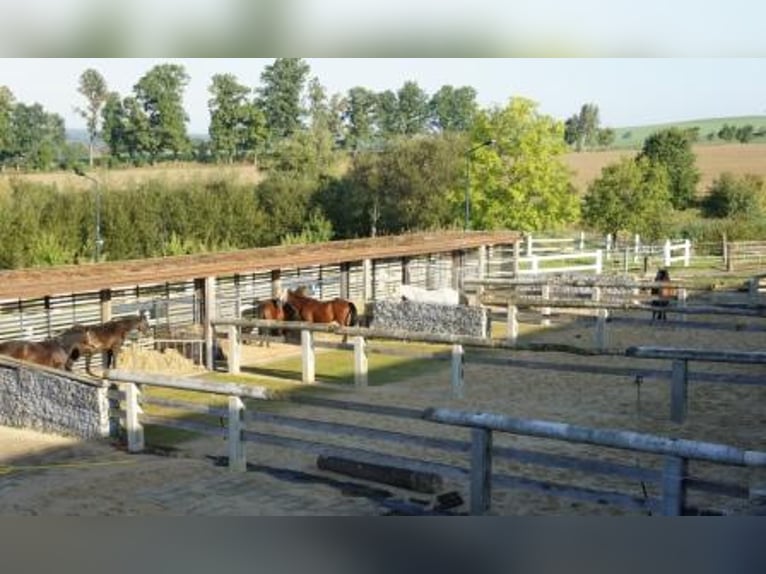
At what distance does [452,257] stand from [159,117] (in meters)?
19.8

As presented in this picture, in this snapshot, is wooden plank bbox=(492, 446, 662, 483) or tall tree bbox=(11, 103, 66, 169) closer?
wooden plank bbox=(492, 446, 662, 483)

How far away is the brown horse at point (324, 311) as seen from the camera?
49.4 feet

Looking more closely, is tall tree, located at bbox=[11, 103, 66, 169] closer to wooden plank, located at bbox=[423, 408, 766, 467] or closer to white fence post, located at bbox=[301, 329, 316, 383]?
white fence post, located at bbox=[301, 329, 316, 383]

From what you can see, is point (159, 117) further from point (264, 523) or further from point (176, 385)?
point (264, 523)

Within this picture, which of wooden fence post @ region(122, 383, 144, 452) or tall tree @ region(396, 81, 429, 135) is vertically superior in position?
tall tree @ region(396, 81, 429, 135)

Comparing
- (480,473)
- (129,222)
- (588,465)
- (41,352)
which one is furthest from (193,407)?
(129,222)

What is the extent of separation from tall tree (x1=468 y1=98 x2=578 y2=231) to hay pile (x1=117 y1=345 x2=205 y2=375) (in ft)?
66.2

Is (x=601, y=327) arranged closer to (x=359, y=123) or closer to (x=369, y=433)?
(x=369, y=433)

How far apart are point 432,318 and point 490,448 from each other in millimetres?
9708

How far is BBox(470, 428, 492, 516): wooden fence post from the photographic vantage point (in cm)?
558

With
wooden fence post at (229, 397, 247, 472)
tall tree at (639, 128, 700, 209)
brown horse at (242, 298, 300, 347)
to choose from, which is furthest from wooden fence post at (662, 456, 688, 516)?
tall tree at (639, 128, 700, 209)

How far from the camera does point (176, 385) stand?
7.89 meters

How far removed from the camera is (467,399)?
10570 millimetres

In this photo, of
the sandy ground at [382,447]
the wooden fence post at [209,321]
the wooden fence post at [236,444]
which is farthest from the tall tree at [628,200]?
the wooden fence post at [236,444]
